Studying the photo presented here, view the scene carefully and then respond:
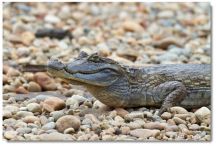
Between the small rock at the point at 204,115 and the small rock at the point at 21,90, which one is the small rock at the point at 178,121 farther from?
the small rock at the point at 21,90

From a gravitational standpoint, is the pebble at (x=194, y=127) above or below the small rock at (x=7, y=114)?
below

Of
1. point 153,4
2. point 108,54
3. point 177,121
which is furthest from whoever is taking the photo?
point 153,4

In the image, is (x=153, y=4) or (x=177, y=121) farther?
(x=153, y=4)

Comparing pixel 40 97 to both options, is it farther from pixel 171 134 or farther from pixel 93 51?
pixel 93 51

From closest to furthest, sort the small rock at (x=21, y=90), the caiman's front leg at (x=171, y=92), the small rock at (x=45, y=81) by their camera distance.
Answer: the caiman's front leg at (x=171, y=92), the small rock at (x=21, y=90), the small rock at (x=45, y=81)

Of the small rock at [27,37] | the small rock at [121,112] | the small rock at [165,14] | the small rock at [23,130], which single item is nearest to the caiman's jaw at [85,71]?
the small rock at [121,112]

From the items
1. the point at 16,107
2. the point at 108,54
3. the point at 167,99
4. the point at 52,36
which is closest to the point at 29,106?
the point at 16,107

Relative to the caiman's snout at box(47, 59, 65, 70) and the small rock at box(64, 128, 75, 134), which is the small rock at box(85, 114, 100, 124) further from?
the caiman's snout at box(47, 59, 65, 70)

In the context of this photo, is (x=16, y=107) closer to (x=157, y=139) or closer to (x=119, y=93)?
(x=119, y=93)
